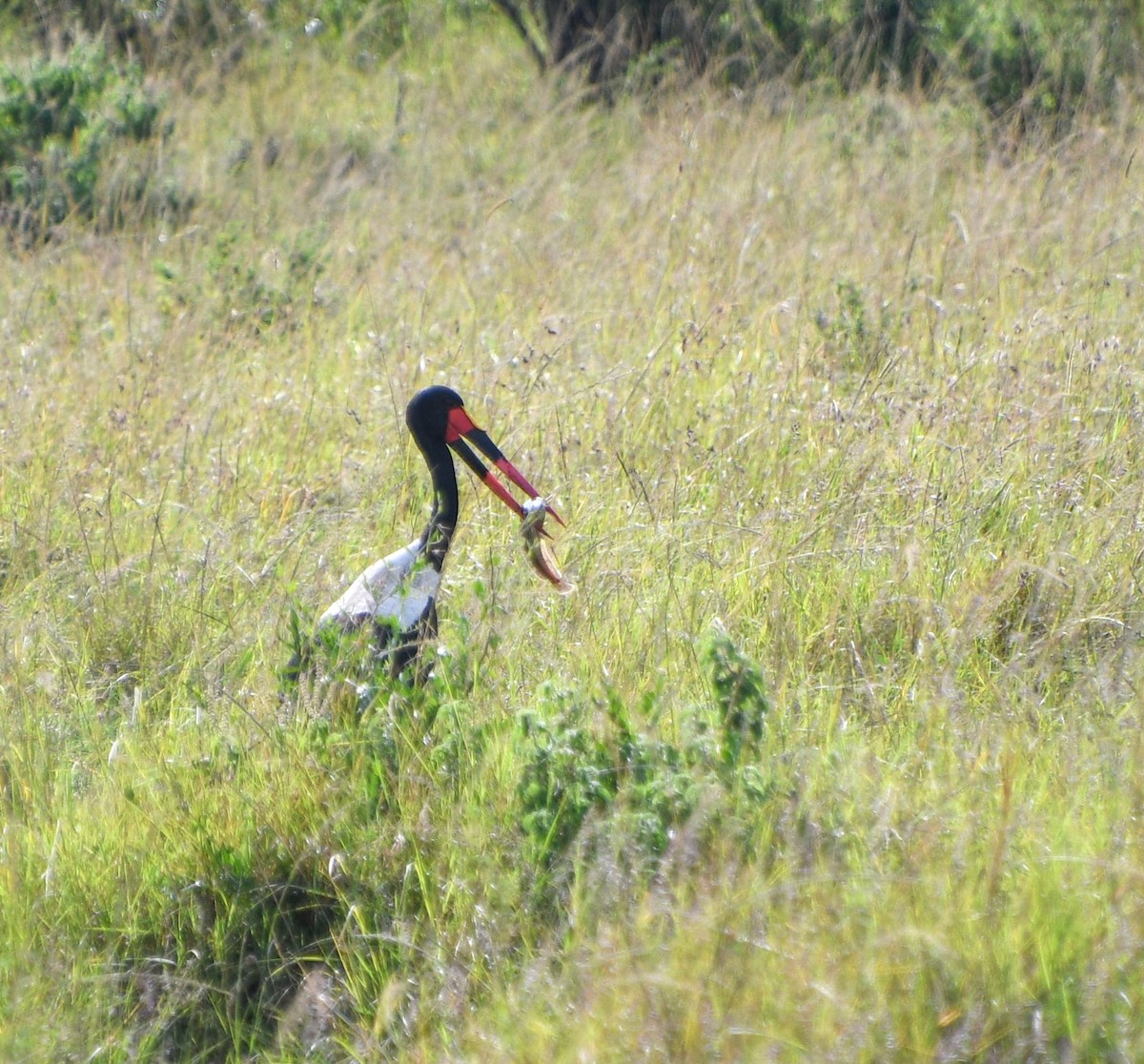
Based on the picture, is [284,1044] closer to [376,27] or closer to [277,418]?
[277,418]

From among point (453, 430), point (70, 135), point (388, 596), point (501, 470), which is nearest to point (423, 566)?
point (388, 596)

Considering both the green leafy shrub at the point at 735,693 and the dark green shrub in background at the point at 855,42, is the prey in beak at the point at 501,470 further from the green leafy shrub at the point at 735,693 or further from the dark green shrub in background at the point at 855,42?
the dark green shrub in background at the point at 855,42

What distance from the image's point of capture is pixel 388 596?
2.79 metres

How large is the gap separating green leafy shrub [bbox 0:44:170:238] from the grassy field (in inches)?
22.6

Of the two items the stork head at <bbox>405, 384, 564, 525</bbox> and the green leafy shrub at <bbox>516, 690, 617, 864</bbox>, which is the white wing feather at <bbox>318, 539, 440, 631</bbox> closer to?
the stork head at <bbox>405, 384, 564, 525</bbox>

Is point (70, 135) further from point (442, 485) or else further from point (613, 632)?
point (613, 632)

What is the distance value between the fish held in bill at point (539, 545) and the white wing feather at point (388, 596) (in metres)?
0.21

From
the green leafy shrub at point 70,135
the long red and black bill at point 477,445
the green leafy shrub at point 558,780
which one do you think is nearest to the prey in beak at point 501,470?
the long red and black bill at point 477,445

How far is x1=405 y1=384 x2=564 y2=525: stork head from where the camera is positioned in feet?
10.8

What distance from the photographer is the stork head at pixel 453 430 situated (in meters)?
3.28

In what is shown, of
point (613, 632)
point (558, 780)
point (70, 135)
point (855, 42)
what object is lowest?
point (613, 632)

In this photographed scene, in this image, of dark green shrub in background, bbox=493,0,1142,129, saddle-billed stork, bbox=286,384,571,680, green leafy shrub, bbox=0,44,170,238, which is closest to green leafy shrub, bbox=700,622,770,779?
saddle-billed stork, bbox=286,384,571,680

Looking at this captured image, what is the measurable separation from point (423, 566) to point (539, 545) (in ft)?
1.36

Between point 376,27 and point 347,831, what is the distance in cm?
813
